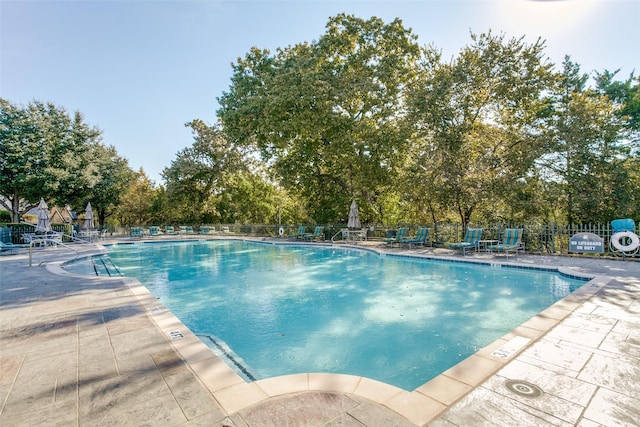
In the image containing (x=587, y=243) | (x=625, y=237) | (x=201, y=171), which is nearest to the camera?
(x=625, y=237)

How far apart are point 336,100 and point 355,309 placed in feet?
Answer: 43.4

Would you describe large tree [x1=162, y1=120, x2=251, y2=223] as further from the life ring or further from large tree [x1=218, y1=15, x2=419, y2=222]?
the life ring

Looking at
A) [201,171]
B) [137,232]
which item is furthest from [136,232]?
[201,171]

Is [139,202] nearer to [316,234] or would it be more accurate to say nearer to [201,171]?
[201,171]

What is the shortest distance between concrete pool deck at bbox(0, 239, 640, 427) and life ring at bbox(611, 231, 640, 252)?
276 inches

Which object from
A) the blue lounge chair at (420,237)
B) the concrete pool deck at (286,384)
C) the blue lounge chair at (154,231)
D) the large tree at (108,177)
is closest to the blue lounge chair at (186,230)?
the blue lounge chair at (154,231)

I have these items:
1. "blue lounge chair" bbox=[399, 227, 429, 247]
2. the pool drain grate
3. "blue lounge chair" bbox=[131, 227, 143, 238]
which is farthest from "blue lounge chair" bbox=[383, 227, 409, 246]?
"blue lounge chair" bbox=[131, 227, 143, 238]

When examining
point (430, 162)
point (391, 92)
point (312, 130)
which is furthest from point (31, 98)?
point (430, 162)

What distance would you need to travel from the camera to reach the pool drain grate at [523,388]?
256 cm

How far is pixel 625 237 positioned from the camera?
33.4 ft

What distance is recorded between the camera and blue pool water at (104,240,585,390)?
4.45 metres

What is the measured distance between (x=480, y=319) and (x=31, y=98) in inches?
1167

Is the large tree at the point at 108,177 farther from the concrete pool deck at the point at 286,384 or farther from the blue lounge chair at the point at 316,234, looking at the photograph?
the concrete pool deck at the point at 286,384

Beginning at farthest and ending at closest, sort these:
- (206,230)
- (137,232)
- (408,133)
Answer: (206,230)
(137,232)
(408,133)
